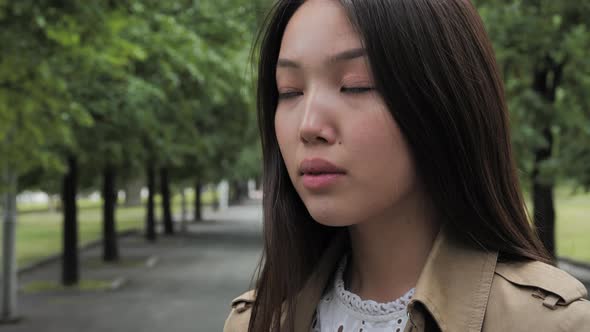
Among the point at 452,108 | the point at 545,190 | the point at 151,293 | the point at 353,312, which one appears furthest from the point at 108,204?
the point at 452,108

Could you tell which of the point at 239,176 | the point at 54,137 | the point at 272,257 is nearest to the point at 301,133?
the point at 272,257

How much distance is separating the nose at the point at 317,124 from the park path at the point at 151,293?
10.8 metres

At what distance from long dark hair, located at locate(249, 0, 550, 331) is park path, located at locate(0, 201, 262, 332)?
1080 cm

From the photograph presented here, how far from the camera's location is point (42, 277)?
1903cm

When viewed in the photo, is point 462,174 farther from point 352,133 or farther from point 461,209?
point 352,133

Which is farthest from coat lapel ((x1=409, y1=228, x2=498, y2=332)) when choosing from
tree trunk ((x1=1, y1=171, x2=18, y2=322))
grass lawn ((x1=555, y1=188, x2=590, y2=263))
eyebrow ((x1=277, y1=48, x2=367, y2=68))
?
tree trunk ((x1=1, y1=171, x2=18, y2=322))

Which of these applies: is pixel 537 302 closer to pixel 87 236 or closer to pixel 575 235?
pixel 575 235

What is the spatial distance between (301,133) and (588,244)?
877 inches

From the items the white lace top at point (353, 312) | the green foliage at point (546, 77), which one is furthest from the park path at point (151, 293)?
the white lace top at point (353, 312)

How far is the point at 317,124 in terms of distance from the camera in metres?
1.42

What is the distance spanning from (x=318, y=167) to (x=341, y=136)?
0.07 meters

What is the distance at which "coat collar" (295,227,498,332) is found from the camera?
139 cm

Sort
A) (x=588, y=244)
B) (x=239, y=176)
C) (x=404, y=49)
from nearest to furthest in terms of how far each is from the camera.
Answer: (x=404, y=49) < (x=588, y=244) < (x=239, y=176)

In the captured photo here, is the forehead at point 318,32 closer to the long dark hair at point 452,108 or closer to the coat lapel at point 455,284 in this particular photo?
the long dark hair at point 452,108
